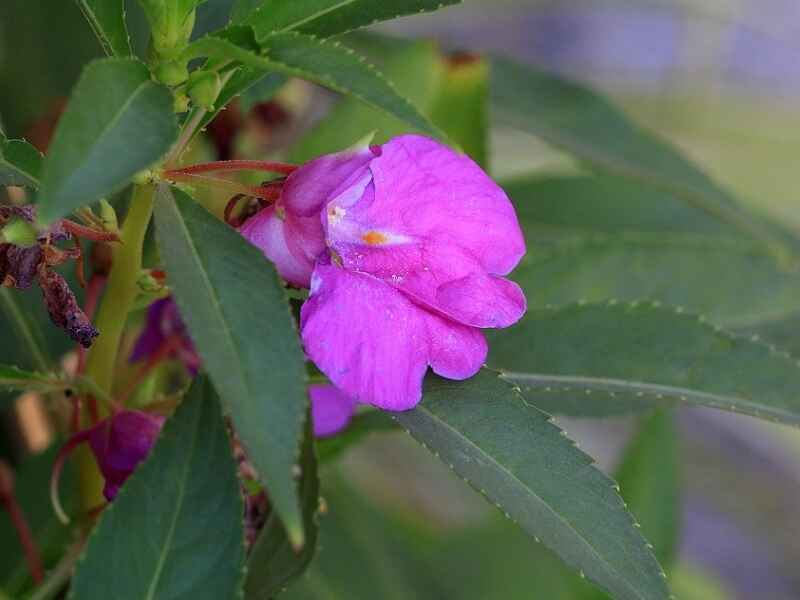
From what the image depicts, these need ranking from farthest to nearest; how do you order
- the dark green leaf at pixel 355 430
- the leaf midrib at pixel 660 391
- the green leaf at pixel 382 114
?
the green leaf at pixel 382 114 < the dark green leaf at pixel 355 430 < the leaf midrib at pixel 660 391

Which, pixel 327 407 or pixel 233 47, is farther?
pixel 327 407

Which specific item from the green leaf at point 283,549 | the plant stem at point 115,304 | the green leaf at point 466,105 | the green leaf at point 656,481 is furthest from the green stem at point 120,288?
the green leaf at point 656,481

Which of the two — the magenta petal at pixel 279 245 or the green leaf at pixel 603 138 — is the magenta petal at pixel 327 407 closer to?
the magenta petal at pixel 279 245

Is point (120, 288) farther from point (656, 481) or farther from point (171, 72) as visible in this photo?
point (656, 481)

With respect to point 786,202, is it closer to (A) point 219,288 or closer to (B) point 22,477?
(B) point 22,477

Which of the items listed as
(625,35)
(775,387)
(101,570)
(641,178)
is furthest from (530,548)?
(625,35)

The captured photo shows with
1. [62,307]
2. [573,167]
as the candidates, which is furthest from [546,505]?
[573,167]
